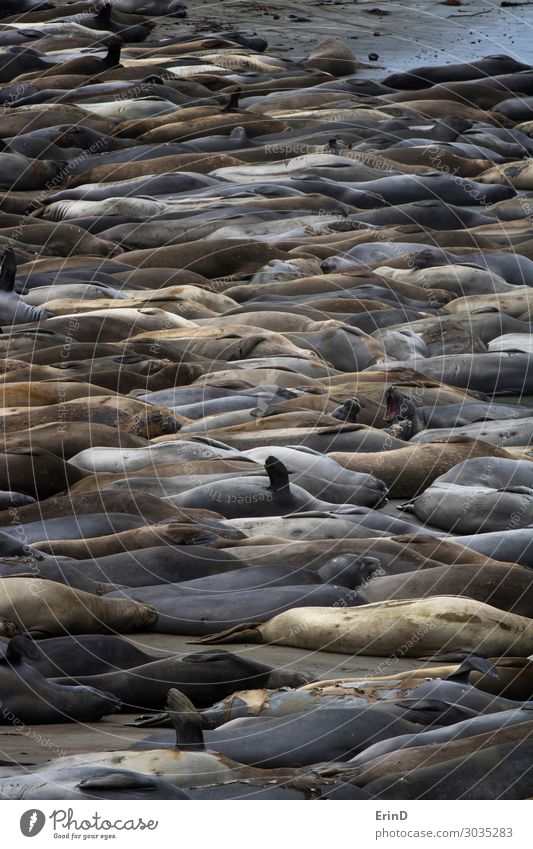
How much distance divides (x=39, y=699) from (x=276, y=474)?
2.77 m

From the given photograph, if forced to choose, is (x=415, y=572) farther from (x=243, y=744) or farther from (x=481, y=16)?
(x=481, y=16)

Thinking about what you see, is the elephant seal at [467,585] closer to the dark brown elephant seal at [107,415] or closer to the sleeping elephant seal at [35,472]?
the sleeping elephant seal at [35,472]

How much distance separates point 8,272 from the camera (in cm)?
1202

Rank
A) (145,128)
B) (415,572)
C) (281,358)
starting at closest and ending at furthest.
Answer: (415,572)
(281,358)
(145,128)

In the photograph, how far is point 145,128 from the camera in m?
17.9

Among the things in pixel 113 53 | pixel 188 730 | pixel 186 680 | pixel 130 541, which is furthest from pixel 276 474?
pixel 113 53

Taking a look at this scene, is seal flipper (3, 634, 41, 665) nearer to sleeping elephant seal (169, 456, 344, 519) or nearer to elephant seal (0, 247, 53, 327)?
sleeping elephant seal (169, 456, 344, 519)

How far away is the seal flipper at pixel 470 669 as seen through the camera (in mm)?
5996

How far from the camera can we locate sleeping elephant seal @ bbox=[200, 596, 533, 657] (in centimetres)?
686

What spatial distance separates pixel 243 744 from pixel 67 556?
2.60 m

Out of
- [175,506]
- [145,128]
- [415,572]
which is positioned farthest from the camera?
[145,128]
